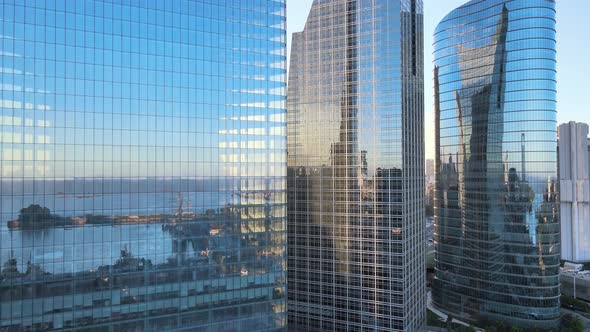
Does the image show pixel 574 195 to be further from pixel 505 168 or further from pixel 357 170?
pixel 357 170

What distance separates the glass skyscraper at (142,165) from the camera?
46.4 m

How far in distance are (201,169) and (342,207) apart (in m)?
37.7

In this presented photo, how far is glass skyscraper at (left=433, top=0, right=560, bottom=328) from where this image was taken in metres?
90.4

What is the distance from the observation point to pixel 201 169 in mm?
56219

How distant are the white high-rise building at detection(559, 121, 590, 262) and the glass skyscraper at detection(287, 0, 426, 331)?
293ft

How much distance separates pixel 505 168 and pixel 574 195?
7832 centimetres

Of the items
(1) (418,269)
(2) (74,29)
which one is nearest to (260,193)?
(2) (74,29)

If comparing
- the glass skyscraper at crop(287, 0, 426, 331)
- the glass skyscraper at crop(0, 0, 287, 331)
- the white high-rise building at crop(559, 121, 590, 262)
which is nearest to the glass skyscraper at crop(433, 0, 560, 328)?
the glass skyscraper at crop(287, 0, 426, 331)

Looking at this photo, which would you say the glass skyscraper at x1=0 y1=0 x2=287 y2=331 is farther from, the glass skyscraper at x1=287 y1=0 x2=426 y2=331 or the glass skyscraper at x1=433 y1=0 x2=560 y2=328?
the glass skyscraper at x1=433 y1=0 x2=560 y2=328

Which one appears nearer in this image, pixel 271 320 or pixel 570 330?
pixel 271 320

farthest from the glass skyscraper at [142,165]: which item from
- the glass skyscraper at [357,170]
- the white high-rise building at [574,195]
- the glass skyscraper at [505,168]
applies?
the white high-rise building at [574,195]

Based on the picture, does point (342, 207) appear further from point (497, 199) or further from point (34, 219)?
point (34, 219)

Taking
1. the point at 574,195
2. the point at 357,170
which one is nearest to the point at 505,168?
the point at 357,170

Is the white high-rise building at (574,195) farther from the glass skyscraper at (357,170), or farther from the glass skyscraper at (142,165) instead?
the glass skyscraper at (142,165)
